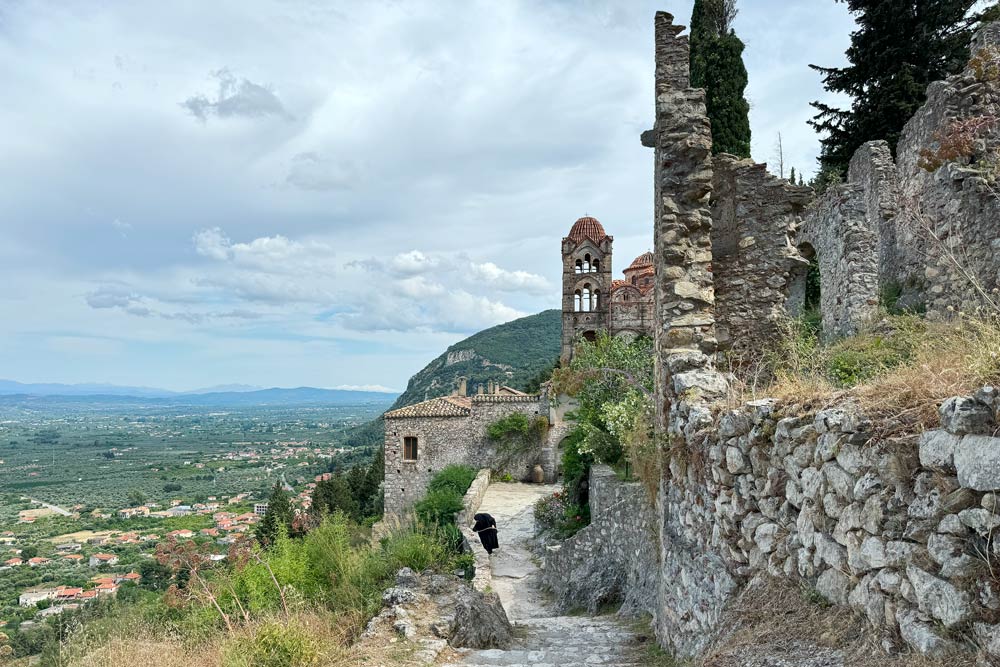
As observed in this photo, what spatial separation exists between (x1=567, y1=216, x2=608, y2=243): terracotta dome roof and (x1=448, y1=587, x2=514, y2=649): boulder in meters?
42.5

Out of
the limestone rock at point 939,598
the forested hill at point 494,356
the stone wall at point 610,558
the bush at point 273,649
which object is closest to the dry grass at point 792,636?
the limestone rock at point 939,598

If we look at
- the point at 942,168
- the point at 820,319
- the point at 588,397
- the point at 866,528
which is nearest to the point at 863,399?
the point at 866,528

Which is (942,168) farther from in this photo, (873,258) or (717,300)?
(717,300)

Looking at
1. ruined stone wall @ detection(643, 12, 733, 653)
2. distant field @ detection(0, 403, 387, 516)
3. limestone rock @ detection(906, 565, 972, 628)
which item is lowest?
distant field @ detection(0, 403, 387, 516)

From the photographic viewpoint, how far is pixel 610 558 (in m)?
10.6

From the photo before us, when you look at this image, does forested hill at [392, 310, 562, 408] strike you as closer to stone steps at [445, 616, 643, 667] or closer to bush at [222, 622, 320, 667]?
stone steps at [445, 616, 643, 667]

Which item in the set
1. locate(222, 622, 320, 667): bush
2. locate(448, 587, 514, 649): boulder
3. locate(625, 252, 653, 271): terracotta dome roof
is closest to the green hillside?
locate(625, 252, 653, 271): terracotta dome roof

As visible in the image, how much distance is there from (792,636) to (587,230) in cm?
4677

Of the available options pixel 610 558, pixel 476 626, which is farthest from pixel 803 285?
pixel 476 626

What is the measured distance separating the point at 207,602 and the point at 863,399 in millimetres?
7791

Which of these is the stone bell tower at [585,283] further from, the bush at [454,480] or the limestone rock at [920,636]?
the limestone rock at [920,636]

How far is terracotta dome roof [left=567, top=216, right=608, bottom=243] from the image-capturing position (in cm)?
4791

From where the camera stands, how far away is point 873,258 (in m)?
10.9

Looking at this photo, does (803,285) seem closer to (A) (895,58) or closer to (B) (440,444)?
(A) (895,58)
